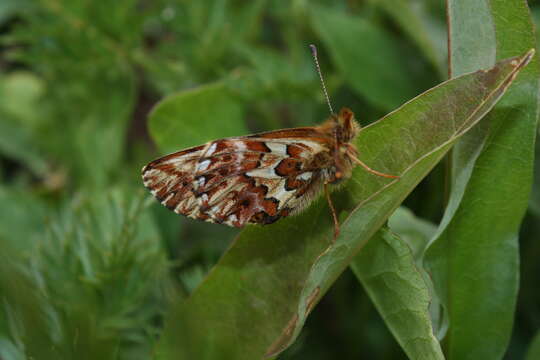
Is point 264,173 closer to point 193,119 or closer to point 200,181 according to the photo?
point 200,181

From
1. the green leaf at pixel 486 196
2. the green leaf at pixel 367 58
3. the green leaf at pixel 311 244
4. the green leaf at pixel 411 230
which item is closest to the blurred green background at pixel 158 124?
the green leaf at pixel 367 58

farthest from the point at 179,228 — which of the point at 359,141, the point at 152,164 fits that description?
the point at 359,141

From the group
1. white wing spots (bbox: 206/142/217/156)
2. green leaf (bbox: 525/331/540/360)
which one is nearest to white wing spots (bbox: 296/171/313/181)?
white wing spots (bbox: 206/142/217/156)

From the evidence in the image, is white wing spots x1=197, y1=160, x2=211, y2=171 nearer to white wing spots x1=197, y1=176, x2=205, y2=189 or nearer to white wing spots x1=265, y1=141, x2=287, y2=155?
white wing spots x1=197, y1=176, x2=205, y2=189

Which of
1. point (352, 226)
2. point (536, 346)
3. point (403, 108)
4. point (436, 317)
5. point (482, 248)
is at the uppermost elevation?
point (403, 108)

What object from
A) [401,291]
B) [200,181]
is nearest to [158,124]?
[200,181]

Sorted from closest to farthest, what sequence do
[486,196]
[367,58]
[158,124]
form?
[486,196] → [158,124] → [367,58]

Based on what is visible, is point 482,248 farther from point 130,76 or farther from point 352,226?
point 130,76
